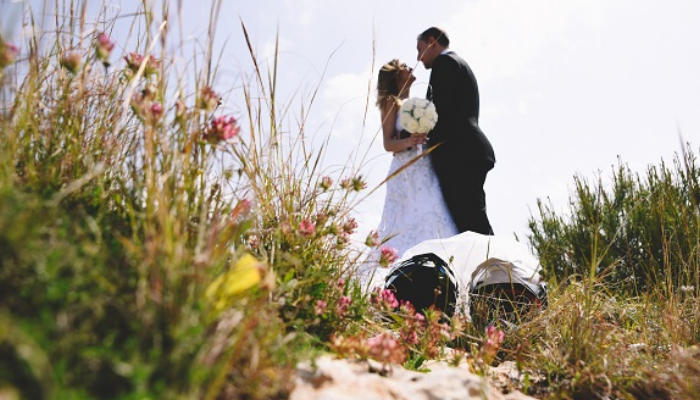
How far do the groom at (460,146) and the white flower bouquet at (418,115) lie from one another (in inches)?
15.3

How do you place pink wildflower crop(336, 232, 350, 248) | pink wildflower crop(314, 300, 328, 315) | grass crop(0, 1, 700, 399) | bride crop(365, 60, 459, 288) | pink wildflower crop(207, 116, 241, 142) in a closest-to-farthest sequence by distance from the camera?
grass crop(0, 1, 700, 399) → pink wildflower crop(207, 116, 241, 142) → pink wildflower crop(314, 300, 328, 315) → pink wildflower crop(336, 232, 350, 248) → bride crop(365, 60, 459, 288)

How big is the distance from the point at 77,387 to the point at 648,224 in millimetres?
6021

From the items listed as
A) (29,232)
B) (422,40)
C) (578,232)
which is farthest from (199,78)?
(578,232)

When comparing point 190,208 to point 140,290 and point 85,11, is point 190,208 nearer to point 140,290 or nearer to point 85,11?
point 140,290

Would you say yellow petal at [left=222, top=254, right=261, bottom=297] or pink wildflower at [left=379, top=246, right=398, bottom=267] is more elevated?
pink wildflower at [left=379, top=246, right=398, bottom=267]

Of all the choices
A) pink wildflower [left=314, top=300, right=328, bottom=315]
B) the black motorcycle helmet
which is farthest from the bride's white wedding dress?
pink wildflower [left=314, top=300, right=328, bottom=315]

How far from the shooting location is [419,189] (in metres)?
4.72

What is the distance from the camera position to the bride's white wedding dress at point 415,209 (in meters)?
4.56

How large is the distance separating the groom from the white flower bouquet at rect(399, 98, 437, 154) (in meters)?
0.39

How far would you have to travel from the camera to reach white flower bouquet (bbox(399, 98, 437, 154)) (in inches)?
169

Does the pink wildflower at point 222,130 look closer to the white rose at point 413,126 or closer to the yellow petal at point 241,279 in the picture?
the yellow petal at point 241,279

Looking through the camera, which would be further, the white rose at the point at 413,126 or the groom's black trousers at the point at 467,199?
the groom's black trousers at the point at 467,199

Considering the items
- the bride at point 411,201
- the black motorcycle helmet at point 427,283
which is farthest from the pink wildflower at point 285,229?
the bride at point 411,201

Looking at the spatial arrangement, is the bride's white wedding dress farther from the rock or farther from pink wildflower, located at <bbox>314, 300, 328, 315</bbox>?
the rock
